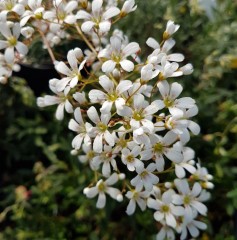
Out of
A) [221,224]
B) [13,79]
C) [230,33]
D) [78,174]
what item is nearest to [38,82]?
[13,79]

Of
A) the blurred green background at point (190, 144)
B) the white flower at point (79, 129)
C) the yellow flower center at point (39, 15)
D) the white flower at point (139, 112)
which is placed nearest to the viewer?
the white flower at point (139, 112)

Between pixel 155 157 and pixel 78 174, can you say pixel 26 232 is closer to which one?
pixel 78 174

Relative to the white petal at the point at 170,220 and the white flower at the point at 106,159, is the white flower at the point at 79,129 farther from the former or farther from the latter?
the white petal at the point at 170,220

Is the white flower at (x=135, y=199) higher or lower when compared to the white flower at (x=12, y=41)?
lower

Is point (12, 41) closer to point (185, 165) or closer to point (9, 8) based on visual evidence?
point (9, 8)

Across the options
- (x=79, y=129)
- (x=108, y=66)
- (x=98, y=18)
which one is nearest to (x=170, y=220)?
(x=79, y=129)

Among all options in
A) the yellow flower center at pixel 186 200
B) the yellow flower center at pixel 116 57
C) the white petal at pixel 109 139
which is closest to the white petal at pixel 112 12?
the yellow flower center at pixel 116 57
